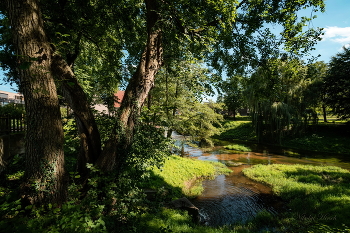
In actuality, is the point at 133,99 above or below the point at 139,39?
below

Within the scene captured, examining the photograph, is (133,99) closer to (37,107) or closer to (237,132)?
(37,107)

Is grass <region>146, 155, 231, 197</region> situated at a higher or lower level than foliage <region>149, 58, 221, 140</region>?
lower

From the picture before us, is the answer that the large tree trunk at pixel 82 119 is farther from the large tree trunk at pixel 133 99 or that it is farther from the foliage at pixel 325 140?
the foliage at pixel 325 140

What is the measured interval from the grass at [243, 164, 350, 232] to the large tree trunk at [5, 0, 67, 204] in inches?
242

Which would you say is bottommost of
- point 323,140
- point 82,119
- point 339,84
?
point 323,140

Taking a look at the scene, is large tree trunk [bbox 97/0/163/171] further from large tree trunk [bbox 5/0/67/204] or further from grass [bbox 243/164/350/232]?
grass [bbox 243/164/350/232]

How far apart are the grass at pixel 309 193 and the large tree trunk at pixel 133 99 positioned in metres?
5.24

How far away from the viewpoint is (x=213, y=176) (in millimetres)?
11812

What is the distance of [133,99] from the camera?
4.78 metres

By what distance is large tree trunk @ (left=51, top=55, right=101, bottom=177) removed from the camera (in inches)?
173

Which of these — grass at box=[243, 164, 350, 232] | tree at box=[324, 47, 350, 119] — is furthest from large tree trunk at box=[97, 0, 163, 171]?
tree at box=[324, 47, 350, 119]

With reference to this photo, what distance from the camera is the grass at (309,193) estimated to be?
622 cm

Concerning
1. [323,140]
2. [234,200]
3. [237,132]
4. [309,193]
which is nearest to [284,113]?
[323,140]

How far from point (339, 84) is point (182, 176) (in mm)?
23264
